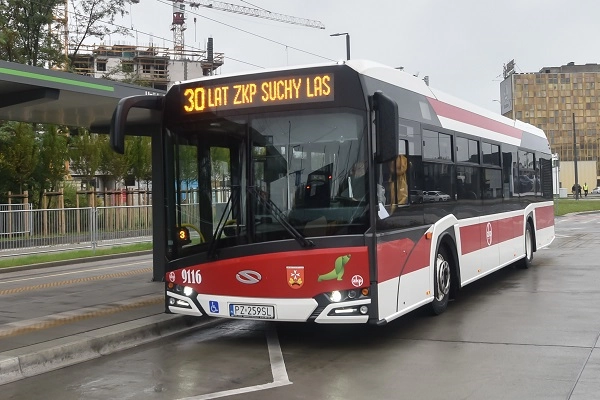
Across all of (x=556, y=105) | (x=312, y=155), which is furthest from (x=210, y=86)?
(x=556, y=105)

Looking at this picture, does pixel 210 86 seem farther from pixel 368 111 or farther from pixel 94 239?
pixel 94 239

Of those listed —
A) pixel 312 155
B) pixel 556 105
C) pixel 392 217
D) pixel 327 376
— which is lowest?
pixel 327 376

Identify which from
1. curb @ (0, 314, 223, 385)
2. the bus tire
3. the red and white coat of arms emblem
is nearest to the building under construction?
the bus tire

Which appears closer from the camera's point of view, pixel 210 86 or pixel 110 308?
pixel 210 86

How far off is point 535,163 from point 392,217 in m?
9.05

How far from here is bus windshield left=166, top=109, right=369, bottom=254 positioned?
787 centimetres

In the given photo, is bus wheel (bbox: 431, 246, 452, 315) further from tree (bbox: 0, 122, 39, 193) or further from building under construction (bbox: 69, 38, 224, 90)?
building under construction (bbox: 69, 38, 224, 90)

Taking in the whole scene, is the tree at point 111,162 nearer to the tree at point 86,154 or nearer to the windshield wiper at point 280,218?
the tree at point 86,154

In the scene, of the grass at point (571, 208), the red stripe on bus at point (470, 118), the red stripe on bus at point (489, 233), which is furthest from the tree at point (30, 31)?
the grass at point (571, 208)

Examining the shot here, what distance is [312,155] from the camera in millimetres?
7898

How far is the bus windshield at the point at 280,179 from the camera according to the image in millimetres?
7871

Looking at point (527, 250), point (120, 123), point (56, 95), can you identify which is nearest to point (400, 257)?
point (120, 123)

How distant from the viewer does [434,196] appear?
388 inches

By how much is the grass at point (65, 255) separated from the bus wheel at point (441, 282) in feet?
46.4
